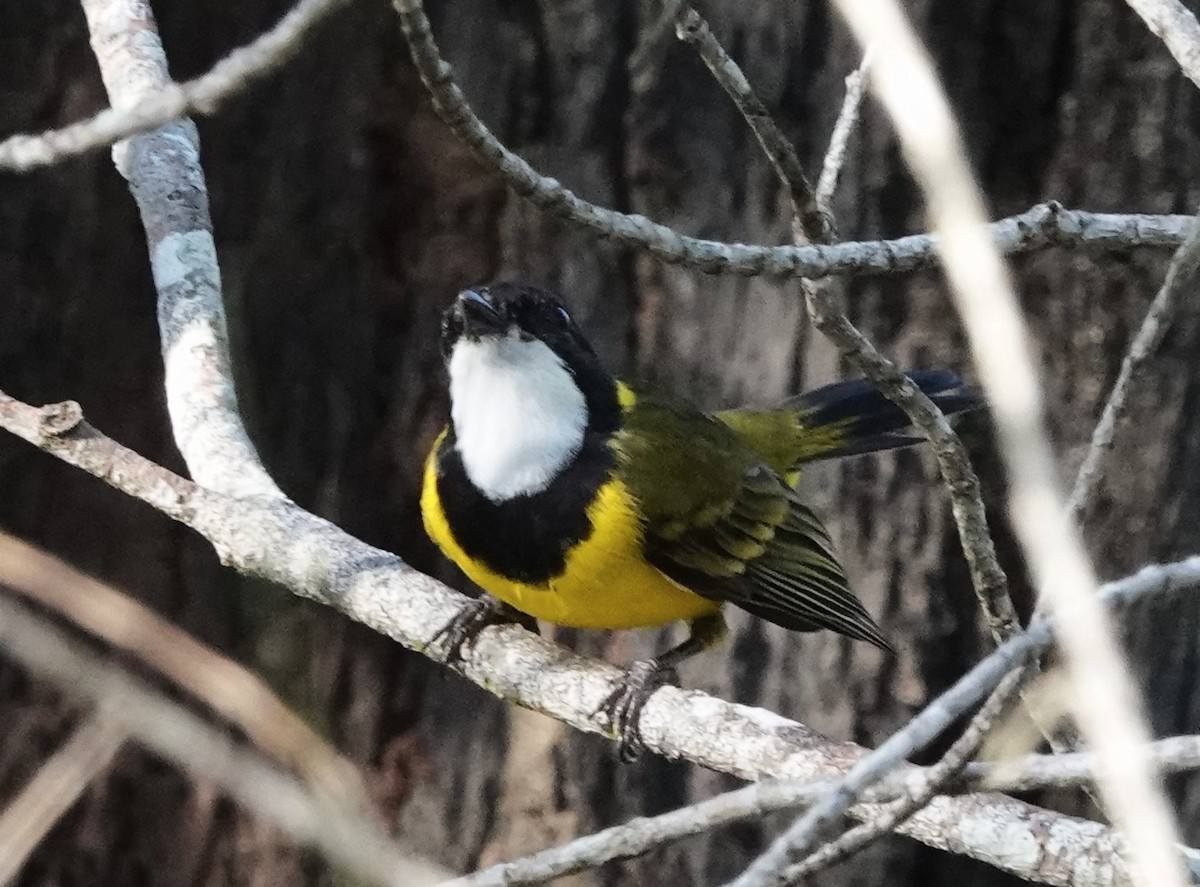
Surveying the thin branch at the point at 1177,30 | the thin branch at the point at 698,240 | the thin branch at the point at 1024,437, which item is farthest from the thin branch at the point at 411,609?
the thin branch at the point at 1024,437

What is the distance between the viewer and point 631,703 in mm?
2002

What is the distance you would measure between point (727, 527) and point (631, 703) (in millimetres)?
547

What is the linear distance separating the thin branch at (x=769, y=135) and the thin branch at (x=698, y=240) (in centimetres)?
6

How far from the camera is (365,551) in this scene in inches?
80.9

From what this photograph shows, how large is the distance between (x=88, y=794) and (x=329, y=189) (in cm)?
141

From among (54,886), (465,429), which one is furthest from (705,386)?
(54,886)

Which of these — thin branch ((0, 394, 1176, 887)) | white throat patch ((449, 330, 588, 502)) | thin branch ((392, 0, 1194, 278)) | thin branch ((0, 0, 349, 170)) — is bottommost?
thin branch ((0, 0, 349, 170))

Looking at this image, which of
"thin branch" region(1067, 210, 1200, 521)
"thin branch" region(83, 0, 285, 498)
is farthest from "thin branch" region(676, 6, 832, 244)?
"thin branch" region(83, 0, 285, 498)

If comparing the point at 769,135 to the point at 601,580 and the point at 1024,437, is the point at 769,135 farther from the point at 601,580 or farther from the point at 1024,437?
the point at 601,580

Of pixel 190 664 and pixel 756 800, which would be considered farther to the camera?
pixel 756 800

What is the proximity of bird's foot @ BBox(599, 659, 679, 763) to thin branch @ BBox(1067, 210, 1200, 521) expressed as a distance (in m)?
0.74

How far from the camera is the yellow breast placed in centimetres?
221

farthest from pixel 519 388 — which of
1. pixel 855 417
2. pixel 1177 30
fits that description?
pixel 1177 30

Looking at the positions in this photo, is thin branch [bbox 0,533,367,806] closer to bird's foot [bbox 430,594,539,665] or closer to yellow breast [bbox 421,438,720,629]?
bird's foot [bbox 430,594,539,665]
